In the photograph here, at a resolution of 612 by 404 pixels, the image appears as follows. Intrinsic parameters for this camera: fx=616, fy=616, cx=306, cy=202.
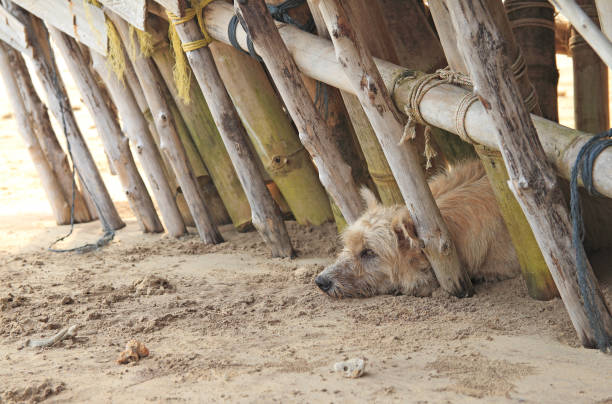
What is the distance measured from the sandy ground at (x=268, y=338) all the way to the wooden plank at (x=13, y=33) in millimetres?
2819

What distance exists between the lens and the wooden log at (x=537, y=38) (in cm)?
520

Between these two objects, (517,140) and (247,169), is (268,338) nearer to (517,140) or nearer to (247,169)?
(517,140)

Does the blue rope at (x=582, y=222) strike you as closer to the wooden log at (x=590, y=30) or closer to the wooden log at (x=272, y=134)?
the wooden log at (x=590, y=30)

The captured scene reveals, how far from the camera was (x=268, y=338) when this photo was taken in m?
3.58

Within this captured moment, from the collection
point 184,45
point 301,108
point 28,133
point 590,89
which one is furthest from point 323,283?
point 28,133

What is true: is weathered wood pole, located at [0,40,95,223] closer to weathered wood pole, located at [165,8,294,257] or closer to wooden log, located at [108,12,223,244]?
wooden log, located at [108,12,223,244]

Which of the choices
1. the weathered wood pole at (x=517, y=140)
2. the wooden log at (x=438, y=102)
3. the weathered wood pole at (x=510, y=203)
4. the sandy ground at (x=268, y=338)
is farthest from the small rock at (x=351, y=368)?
the weathered wood pole at (x=510, y=203)

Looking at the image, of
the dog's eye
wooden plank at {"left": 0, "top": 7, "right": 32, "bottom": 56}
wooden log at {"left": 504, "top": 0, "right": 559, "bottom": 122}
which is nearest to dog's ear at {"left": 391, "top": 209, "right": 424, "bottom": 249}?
the dog's eye

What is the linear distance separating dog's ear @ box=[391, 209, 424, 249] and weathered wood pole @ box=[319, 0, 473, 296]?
52 millimetres

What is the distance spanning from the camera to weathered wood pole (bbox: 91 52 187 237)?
6.60 meters

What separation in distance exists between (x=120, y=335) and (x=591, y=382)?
264cm

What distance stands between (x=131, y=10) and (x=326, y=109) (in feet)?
6.32

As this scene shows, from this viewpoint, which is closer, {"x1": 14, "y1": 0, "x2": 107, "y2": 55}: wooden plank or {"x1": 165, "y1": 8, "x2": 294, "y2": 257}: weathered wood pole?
{"x1": 165, "y1": 8, "x2": 294, "y2": 257}: weathered wood pole

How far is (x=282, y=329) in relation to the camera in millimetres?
3734
